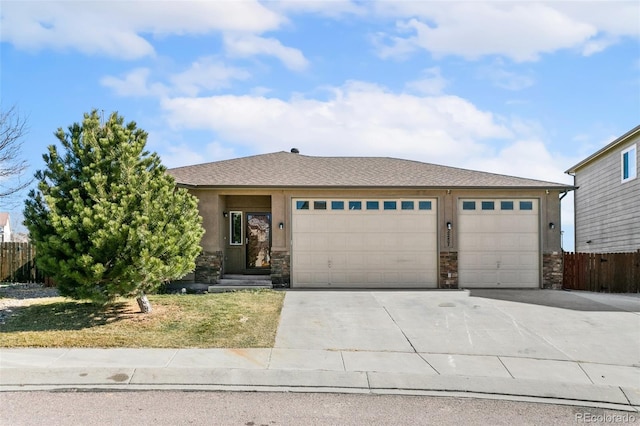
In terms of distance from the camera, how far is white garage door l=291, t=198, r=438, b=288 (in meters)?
15.3

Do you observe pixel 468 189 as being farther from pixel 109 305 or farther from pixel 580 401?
pixel 109 305

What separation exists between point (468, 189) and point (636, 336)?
6.65 m

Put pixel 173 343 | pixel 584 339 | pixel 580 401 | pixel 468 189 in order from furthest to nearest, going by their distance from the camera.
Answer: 1. pixel 468 189
2. pixel 584 339
3. pixel 173 343
4. pixel 580 401

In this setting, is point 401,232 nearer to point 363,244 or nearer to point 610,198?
point 363,244

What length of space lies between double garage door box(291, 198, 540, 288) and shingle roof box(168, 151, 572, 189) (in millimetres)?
578

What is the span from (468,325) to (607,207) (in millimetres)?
13870

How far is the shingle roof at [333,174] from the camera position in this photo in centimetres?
1528

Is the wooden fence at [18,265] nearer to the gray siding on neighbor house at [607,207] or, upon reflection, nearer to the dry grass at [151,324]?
the dry grass at [151,324]

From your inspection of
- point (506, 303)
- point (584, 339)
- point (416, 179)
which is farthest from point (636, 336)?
point (416, 179)

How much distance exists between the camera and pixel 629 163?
743 inches

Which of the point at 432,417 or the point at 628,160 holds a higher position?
the point at 628,160

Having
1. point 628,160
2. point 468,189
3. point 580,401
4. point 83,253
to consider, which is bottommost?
point 580,401

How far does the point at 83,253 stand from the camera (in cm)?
959

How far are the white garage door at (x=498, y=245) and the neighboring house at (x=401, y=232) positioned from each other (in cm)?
3
